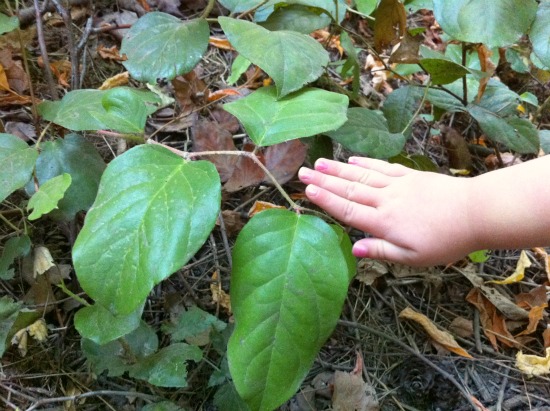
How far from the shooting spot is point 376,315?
1.27 m

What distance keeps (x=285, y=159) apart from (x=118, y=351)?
66cm

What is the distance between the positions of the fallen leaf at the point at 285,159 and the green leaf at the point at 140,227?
58 cm

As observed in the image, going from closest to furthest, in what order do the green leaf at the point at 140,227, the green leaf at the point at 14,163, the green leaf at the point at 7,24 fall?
the green leaf at the point at 140,227
the green leaf at the point at 14,163
the green leaf at the point at 7,24

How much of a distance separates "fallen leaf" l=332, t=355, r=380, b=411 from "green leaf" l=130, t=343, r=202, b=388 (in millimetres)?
361

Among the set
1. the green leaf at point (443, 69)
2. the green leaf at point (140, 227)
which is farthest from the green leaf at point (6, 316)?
the green leaf at point (443, 69)

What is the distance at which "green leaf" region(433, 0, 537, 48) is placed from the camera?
3.26 feet

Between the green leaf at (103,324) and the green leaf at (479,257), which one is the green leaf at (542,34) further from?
the green leaf at (103,324)

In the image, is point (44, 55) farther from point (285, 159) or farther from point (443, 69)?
point (443, 69)

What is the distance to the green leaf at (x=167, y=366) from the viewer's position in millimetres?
875

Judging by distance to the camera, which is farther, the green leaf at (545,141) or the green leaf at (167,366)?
the green leaf at (545,141)

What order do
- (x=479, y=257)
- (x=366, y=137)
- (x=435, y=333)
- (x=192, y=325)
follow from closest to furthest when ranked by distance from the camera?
(x=192, y=325), (x=366, y=137), (x=435, y=333), (x=479, y=257)

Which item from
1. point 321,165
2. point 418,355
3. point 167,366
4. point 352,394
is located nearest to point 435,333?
point 418,355

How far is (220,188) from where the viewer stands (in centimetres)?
71

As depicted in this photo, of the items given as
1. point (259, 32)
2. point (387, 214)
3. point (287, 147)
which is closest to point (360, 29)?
point (287, 147)
